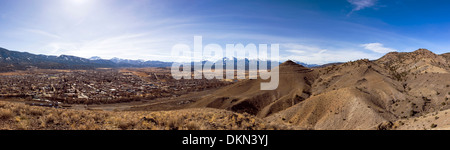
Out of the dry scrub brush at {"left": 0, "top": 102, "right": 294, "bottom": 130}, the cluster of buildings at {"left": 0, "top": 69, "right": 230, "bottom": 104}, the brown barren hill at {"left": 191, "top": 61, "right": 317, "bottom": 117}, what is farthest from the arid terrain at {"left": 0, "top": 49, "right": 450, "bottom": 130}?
the cluster of buildings at {"left": 0, "top": 69, "right": 230, "bottom": 104}

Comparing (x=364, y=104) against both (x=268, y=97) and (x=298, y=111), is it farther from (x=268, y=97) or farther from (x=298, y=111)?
(x=268, y=97)

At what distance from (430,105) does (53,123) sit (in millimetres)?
37496

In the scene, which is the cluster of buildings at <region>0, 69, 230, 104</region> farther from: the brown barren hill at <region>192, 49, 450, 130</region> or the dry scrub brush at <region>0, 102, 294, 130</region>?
the dry scrub brush at <region>0, 102, 294, 130</region>

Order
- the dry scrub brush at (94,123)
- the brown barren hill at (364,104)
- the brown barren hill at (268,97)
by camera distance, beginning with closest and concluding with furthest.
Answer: the dry scrub brush at (94,123) < the brown barren hill at (364,104) < the brown barren hill at (268,97)

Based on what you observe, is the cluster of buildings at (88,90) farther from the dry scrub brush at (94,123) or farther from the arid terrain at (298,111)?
the dry scrub brush at (94,123)

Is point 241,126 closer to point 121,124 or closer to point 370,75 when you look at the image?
point 121,124

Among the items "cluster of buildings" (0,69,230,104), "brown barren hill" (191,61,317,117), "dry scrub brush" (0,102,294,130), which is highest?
"dry scrub brush" (0,102,294,130)

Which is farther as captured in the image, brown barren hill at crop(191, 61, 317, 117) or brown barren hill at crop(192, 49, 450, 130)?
brown barren hill at crop(191, 61, 317, 117)

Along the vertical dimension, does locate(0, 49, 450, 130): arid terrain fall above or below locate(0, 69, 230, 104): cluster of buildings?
above

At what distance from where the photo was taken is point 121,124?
28.4ft

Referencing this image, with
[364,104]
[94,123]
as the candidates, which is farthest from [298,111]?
[94,123]

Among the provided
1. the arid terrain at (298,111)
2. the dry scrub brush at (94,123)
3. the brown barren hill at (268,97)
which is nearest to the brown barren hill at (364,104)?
the arid terrain at (298,111)

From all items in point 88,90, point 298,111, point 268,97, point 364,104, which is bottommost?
point 88,90
